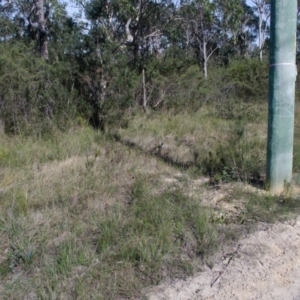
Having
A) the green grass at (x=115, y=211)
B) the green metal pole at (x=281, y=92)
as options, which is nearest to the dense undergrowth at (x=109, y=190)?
the green grass at (x=115, y=211)

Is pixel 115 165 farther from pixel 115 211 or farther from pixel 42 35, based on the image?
pixel 42 35

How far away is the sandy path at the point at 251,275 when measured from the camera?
2879 millimetres

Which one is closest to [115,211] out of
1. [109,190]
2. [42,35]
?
[109,190]

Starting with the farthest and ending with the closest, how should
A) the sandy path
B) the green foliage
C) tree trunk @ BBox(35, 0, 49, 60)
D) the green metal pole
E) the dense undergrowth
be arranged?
tree trunk @ BBox(35, 0, 49, 60) → the green foliage → the green metal pole → the dense undergrowth → the sandy path

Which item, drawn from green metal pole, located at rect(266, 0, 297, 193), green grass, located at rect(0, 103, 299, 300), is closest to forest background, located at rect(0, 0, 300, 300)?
green grass, located at rect(0, 103, 299, 300)

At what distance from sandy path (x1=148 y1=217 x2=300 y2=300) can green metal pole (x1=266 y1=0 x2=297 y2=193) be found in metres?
1.03

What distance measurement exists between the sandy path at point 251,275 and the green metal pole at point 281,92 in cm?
103

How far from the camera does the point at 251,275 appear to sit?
3092 millimetres

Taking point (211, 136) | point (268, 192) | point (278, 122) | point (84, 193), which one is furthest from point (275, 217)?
point (211, 136)

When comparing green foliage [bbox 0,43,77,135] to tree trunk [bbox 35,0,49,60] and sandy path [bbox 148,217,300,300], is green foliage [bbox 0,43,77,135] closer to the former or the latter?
tree trunk [bbox 35,0,49,60]

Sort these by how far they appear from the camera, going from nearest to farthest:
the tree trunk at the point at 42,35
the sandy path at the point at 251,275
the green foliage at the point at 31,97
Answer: the sandy path at the point at 251,275, the green foliage at the point at 31,97, the tree trunk at the point at 42,35

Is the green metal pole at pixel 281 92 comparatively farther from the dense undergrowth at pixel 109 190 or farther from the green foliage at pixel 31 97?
the green foliage at pixel 31 97

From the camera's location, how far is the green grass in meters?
2.94

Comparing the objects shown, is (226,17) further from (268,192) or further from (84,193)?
(84,193)
